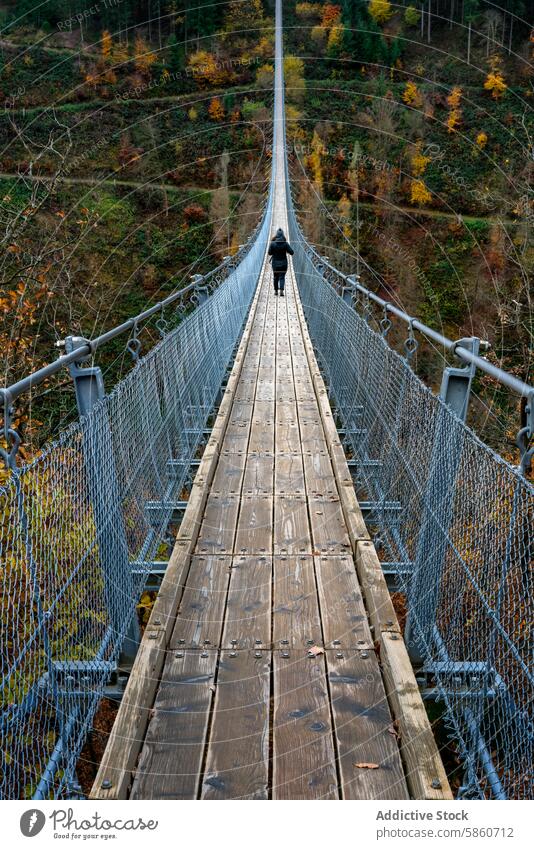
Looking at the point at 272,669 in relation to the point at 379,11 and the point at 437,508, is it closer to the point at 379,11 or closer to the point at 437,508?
the point at 437,508

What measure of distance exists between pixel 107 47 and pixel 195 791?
52442 mm

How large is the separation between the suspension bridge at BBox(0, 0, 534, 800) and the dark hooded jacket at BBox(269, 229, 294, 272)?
6308 mm

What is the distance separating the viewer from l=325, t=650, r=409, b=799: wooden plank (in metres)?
1.80

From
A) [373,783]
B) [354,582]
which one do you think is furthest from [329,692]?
[354,582]

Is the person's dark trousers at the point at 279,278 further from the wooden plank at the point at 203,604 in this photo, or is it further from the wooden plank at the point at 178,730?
the wooden plank at the point at 178,730

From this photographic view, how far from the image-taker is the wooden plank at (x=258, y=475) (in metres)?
3.74

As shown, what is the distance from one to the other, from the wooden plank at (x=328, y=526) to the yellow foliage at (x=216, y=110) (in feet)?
161

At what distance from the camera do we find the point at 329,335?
22.2 ft

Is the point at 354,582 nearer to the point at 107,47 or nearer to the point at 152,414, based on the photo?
the point at 152,414

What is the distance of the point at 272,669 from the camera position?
2227 mm

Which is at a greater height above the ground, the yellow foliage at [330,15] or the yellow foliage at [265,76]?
the yellow foliage at [330,15]

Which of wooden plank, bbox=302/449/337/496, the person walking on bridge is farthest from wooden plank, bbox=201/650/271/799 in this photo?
the person walking on bridge

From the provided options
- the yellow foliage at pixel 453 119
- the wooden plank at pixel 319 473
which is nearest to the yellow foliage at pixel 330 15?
the yellow foliage at pixel 453 119

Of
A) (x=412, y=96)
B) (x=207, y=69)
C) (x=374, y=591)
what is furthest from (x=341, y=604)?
(x=207, y=69)
